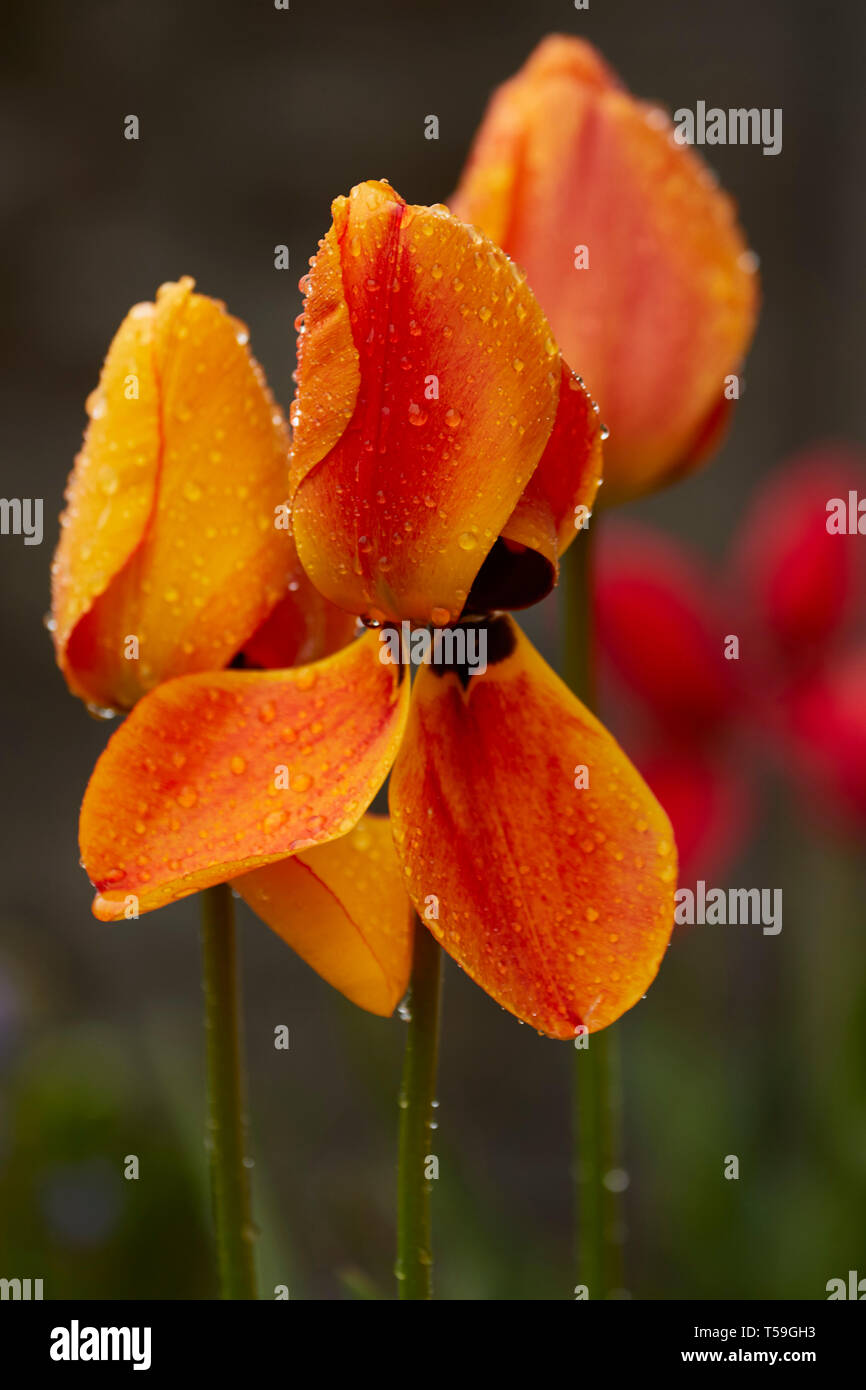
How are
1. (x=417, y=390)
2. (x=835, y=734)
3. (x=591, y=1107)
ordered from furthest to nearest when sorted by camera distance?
(x=835, y=734), (x=591, y=1107), (x=417, y=390)

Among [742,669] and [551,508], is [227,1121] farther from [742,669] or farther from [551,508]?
[742,669]

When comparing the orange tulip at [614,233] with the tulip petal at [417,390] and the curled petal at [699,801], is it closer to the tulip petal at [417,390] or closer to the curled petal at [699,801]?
the tulip petal at [417,390]

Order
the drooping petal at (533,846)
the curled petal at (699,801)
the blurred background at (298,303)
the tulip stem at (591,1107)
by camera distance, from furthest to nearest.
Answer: the blurred background at (298,303)
the curled petal at (699,801)
the tulip stem at (591,1107)
the drooping petal at (533,846)

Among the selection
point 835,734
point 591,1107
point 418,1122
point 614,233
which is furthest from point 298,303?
point 418,1122

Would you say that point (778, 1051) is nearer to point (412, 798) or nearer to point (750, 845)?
point (750, 845)

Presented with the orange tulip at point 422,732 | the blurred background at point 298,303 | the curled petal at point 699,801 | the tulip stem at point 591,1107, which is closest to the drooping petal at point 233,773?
the orange tulip at point 422,732

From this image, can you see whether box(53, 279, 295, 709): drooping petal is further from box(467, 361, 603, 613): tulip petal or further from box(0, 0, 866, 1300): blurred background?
box(0, 0, 866, 1300): blurred background
